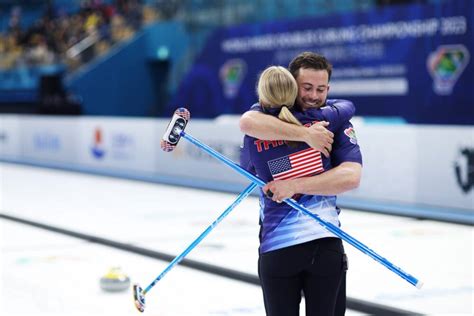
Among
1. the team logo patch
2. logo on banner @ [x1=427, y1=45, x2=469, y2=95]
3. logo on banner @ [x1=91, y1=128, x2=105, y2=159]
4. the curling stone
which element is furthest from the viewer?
logo on banner @ [x1=91, y1=128, x2=105, y2=159]

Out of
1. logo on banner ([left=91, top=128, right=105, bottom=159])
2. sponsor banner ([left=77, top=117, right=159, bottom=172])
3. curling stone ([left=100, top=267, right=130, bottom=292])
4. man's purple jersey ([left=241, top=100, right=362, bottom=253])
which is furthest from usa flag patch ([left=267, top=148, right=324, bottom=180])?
logo on banner ([left=91, top=128, right=105, bottom=159])

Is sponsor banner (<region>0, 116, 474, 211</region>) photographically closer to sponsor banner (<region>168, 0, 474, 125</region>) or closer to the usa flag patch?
sponsor banner (<region>168, 0, 474, 125</region>)

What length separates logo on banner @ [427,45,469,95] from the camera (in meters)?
14.3

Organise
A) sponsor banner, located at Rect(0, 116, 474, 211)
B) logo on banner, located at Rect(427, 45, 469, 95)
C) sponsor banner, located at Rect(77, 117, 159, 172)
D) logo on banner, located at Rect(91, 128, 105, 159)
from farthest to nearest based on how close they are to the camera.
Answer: logo on banner, located at Rect(91, 128, 105, 159), sponsor banner, located at Rect(77, 117, 159, 172), logo on banner, located at Rect(427, 45, 469, 95), sponsor banner, located at Rect(0, 116, 474, 211)

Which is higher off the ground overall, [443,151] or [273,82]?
[273,82]

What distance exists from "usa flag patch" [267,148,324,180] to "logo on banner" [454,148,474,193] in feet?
25.5

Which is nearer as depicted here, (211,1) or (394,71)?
(394,71)

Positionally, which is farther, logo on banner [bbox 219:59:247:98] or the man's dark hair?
logo on banner [bbox 219:59:247:98]

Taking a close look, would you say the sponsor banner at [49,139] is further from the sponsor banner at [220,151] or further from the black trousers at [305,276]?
the black trousers at [305,276]

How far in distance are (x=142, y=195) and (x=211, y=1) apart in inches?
331

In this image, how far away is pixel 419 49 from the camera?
15133mm

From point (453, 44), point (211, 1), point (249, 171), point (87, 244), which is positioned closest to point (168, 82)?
point (211, 1)

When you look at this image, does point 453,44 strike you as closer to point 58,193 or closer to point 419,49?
point 419,49

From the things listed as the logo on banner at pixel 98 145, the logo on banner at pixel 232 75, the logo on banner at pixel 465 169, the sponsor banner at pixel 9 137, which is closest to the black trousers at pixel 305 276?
the logo on banner at pixel 465 169
